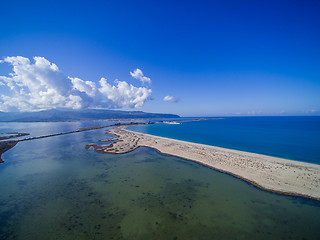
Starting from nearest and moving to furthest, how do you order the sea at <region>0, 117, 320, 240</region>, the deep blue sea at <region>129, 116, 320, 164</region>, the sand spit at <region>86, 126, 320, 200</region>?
1. the sea at <region>0, 117, 320, 240</region>
2. the sand spit at <region>86, 126, 320, 200</region>
3. the deep blue sea at <region>129, 116, 320, 164</region>

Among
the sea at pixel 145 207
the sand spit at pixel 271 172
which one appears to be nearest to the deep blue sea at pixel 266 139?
the sand spit at pixel 271 172

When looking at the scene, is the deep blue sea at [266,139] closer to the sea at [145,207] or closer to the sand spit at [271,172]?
the sand spit at [271,172]

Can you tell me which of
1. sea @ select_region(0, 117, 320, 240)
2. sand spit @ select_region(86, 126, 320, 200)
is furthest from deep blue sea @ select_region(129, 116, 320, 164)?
sea @ select_region(0, 117, 320, 240)

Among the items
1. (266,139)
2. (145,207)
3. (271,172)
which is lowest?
(145,207)

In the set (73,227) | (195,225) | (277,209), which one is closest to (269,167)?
(277,209)

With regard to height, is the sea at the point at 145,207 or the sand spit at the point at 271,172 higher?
the sand spit at the point at 271,172

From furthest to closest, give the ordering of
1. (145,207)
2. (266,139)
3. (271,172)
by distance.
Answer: (266,139) < (271,172) < (145,207)

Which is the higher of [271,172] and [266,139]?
[266,139]

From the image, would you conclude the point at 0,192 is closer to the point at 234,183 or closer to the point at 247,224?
the point at 247,224

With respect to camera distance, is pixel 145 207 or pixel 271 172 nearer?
pixel 145 207

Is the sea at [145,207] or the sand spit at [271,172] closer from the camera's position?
the sea at [145,207]

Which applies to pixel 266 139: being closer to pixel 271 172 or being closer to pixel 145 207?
pixel 271 172

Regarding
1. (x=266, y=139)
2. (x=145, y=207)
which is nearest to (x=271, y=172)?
(x=145, y=207)

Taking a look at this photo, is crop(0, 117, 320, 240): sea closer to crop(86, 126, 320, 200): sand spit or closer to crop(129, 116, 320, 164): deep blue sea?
A: crop(86, 126, 320, 200): sand spit
